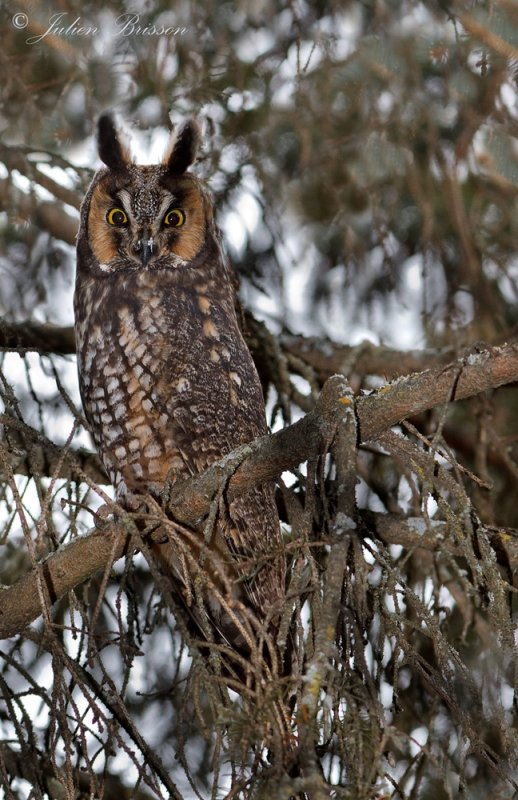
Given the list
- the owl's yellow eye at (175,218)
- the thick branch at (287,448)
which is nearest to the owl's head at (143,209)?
the owl's yellow eye at (175,218)

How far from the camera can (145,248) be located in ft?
9.82

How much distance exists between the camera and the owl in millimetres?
2859

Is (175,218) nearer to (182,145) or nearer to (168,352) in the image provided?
(182,145)

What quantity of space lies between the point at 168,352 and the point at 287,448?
1.04 meters

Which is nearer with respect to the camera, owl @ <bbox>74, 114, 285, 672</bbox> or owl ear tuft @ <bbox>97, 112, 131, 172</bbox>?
owl @ <bbox>74, 114, 285, 672</bbox>

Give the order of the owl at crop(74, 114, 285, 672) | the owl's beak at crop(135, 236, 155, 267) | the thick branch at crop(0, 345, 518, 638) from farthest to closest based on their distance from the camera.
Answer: the owl's beak at crop(135, 236, 155, 267)
the owl at crop(74, 114, 285, 672)
the thick branch at crop(0, 345, 518, 638)

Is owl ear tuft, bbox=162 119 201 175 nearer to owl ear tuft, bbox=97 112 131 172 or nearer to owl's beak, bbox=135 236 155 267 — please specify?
owl ear tuft, bbox=97 112 131 172

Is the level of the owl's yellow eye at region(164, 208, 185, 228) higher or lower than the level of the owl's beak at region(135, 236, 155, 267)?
higher

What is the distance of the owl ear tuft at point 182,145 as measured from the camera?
317 cm

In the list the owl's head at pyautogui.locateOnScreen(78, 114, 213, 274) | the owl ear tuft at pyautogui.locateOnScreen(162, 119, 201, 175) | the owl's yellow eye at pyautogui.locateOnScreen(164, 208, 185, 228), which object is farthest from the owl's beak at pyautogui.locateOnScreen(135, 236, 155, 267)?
the owl ear tuft at pyautogui.locateOnScreen(162, 119, 201, 175)

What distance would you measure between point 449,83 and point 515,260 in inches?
33.5

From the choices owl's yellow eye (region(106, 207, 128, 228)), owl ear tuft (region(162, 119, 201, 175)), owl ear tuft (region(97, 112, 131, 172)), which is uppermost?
owl ear tuft (region(97, 112, 131, 172))

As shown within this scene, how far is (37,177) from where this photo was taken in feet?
11.6

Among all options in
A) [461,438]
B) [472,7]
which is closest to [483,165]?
[472,7]
